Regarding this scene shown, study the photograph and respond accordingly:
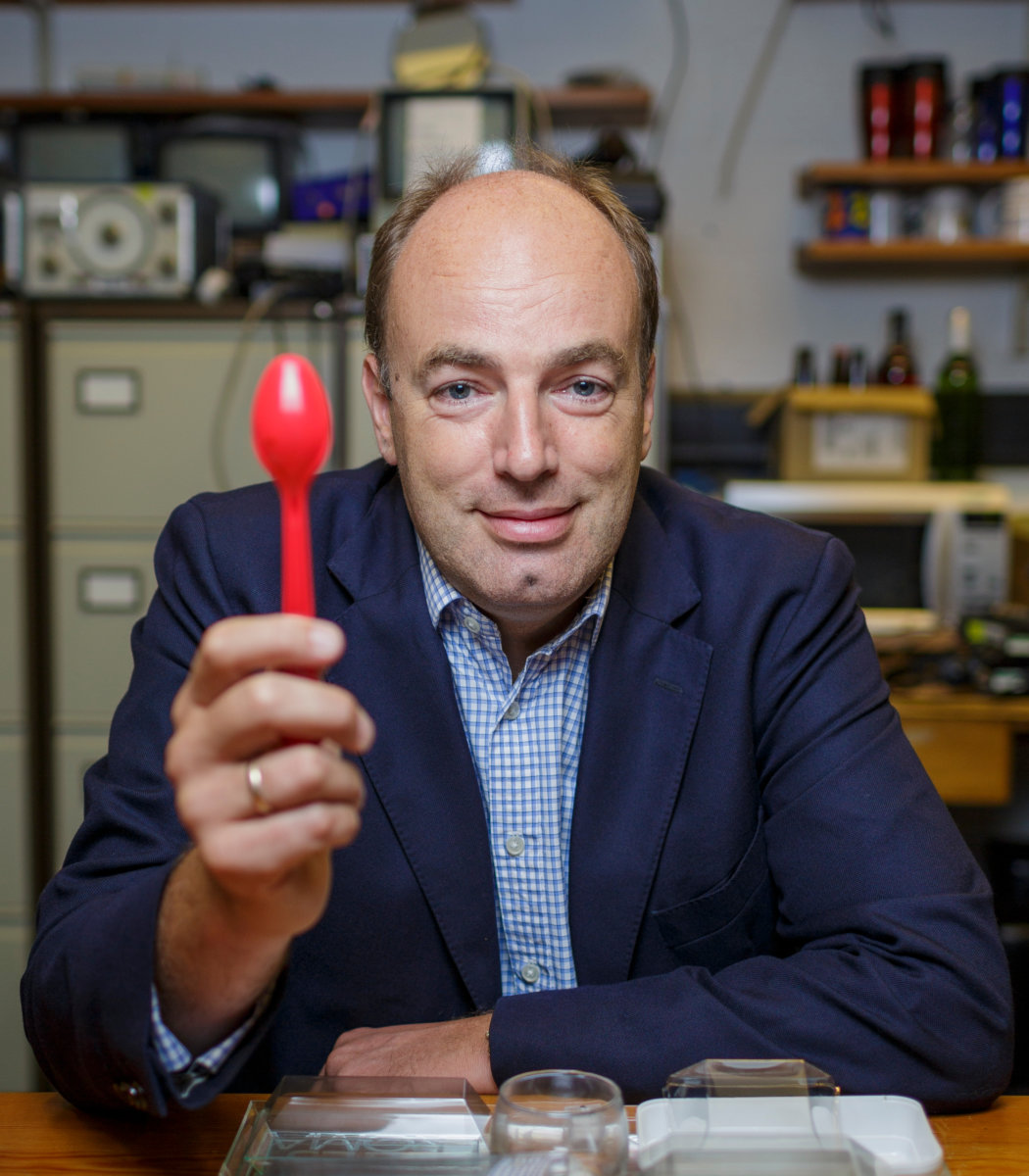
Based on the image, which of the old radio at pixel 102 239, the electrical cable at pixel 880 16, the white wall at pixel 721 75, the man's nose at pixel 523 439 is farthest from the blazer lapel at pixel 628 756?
the electrical cable at pixel 880 16

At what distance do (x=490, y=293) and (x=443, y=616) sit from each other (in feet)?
1.05

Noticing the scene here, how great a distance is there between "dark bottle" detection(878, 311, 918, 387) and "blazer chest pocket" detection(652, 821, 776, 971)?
1960mm

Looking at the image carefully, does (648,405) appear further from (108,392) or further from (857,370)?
(857,370)

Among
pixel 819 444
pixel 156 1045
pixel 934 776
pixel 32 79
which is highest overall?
pixel 32 79

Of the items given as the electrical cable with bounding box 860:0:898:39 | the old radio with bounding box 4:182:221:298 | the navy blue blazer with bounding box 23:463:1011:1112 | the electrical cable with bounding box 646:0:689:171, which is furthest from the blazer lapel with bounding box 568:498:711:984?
the electrical cable with bounding box 860:0:898:39

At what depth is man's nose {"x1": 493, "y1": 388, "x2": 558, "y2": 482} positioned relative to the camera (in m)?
0.94

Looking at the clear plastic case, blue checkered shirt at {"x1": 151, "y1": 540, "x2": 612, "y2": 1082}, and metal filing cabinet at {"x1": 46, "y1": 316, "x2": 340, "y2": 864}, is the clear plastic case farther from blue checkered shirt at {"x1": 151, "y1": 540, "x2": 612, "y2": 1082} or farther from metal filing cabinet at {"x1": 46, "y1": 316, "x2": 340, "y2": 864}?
metal filing cabinet at {"x1": 46, "y1": 316, "x2": 340, "y2": 864}

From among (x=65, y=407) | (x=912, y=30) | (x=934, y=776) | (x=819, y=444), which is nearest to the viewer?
(x=934, y=776)

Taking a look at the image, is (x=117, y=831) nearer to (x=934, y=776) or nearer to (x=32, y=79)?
(x=934, y=776)

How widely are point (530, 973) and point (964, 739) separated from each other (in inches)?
48.4

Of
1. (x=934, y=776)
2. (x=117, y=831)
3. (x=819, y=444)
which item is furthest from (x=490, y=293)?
(x=819, y=444)

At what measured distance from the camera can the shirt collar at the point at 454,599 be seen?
1.10 m

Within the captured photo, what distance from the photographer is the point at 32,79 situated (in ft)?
9.98

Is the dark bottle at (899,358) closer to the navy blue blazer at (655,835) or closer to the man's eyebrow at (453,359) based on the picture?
the navy blue blazer at (655,835)
